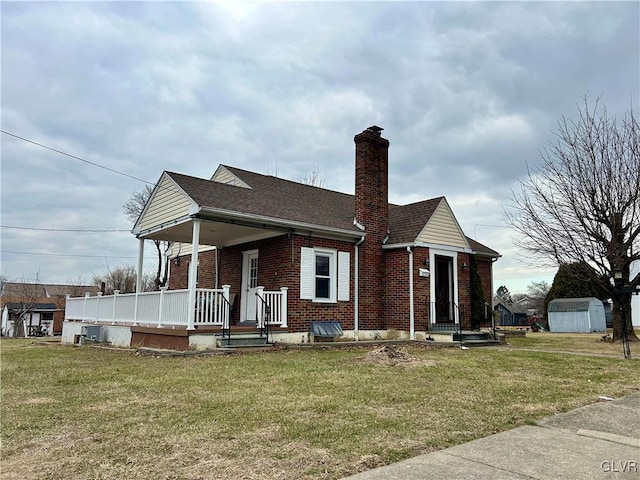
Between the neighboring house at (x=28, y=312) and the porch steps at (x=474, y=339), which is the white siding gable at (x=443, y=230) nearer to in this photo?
the porch steps at (x=474, y=339)

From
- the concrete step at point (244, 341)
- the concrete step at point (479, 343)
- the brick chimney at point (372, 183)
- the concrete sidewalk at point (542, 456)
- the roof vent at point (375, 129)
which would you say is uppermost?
the roof vent at point (375, 129)

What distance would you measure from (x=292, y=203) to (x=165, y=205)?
383 centimetres

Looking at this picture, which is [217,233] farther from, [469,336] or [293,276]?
[469,336]

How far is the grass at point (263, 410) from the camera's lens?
3699 mm

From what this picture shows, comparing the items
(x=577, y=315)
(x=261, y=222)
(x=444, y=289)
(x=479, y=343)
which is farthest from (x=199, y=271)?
(x=577, y=315)

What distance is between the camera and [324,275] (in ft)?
46.2

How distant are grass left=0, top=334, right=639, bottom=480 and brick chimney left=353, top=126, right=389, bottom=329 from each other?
5.17 m

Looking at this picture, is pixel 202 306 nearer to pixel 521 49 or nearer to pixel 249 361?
pixel 249 361

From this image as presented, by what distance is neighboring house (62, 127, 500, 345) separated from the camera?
1265 cm

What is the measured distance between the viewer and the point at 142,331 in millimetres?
12766

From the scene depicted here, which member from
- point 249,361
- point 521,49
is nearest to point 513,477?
point 249,361

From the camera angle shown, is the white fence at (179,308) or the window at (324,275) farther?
the window at (324,275)

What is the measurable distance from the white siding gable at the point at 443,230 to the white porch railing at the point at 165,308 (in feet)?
21.2

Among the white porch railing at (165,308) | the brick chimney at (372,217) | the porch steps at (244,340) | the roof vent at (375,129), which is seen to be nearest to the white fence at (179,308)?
the white porch railing at (165,308)
